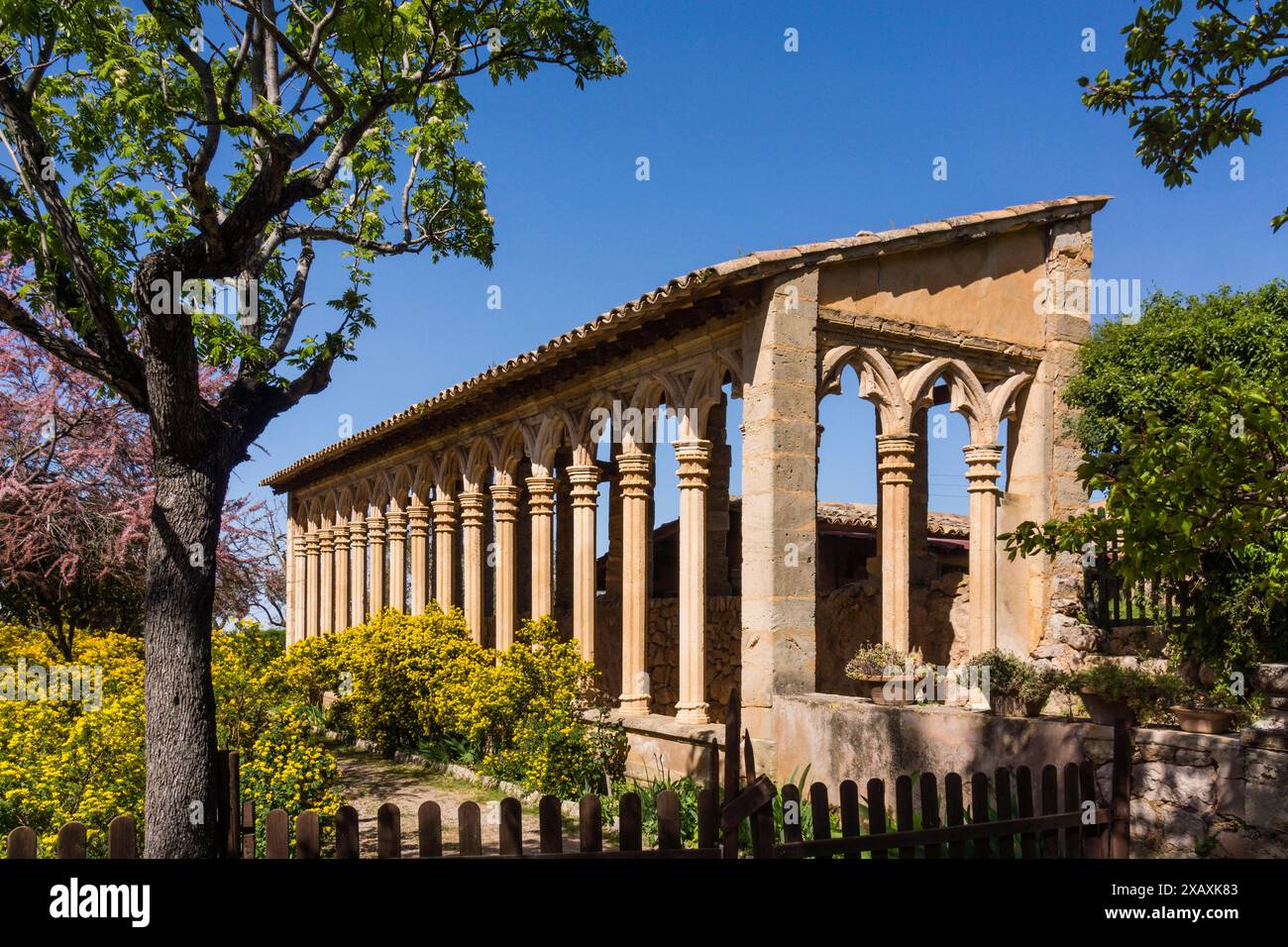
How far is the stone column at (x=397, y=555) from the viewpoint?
1678 cm

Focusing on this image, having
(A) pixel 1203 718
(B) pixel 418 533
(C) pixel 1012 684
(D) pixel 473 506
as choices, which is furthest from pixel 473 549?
(A) pixel 1203 718

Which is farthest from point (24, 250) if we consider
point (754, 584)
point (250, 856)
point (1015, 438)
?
point (1015, 438)

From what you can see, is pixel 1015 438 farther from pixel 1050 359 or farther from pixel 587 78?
pixel 587 78

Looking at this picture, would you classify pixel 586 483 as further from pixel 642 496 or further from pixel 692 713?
pixel 692 713

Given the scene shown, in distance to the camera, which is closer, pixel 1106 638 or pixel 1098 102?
pixel 1098 102

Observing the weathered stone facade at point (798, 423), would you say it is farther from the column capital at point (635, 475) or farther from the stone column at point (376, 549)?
the stone column at point (376, 549)

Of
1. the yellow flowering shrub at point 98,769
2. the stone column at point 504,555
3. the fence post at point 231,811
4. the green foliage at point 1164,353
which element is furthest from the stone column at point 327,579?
the fence post at point 231,811

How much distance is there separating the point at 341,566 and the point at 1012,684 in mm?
14646

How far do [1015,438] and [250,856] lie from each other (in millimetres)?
7985

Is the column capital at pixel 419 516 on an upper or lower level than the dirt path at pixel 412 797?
upper

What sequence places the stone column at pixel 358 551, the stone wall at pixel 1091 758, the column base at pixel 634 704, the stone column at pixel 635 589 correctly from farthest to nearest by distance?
the stone column at pixel 358 551
the stone column at pixel 635 589
the column base at pixel 634 704
the stone wall at pixel 1091 758

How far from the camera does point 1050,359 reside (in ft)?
34.0

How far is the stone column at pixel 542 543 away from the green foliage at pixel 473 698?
81 cm
